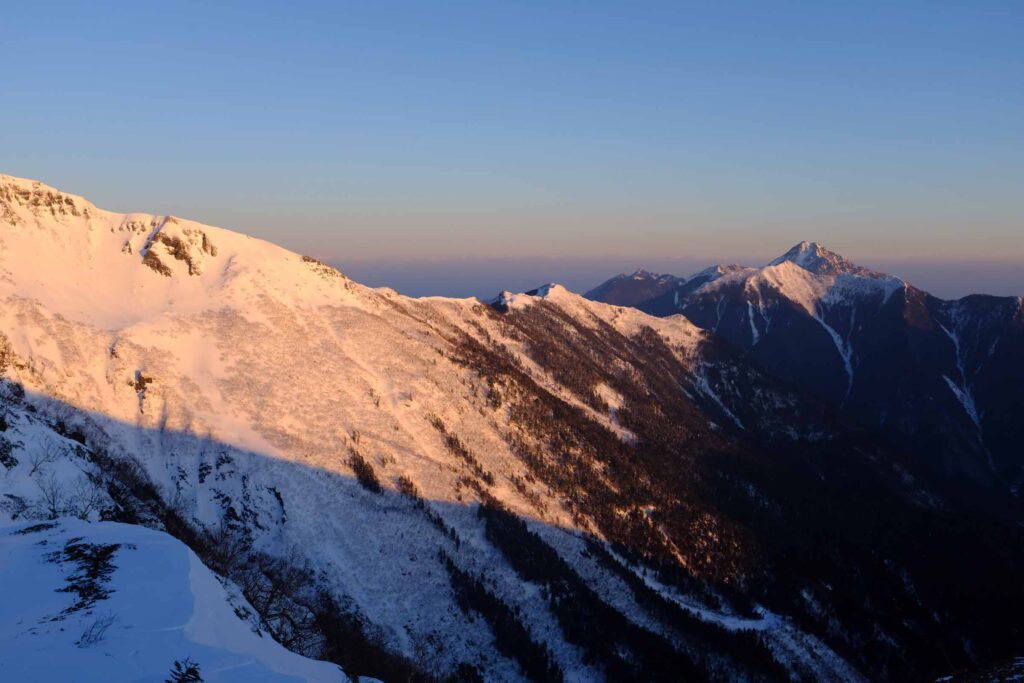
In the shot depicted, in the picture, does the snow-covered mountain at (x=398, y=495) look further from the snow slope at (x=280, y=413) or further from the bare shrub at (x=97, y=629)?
the bare shrub at (x=97, y=629)

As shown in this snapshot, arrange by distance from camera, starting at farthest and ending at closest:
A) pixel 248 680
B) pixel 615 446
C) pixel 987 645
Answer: pixel 615 446 → pixel 987 645 → pixel 248 680

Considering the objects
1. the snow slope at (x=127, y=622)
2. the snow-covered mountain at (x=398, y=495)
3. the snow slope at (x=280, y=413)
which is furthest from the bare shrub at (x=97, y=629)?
the snow slope at (x=280, y=413)

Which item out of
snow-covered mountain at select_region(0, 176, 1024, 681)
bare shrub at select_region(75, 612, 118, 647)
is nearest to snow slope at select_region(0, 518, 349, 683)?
bare shrub at select_region(75, 612, 118, 647)

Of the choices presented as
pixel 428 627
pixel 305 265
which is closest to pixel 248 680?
pixel 428 627

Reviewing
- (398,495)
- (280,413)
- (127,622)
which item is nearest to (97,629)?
(127,622)

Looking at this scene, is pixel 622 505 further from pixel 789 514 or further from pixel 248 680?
pixel 248 680

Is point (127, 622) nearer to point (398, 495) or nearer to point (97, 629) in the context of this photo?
point (97, 629)

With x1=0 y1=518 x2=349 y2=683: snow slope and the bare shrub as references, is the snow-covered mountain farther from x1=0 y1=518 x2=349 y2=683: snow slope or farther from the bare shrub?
the bare shrub
